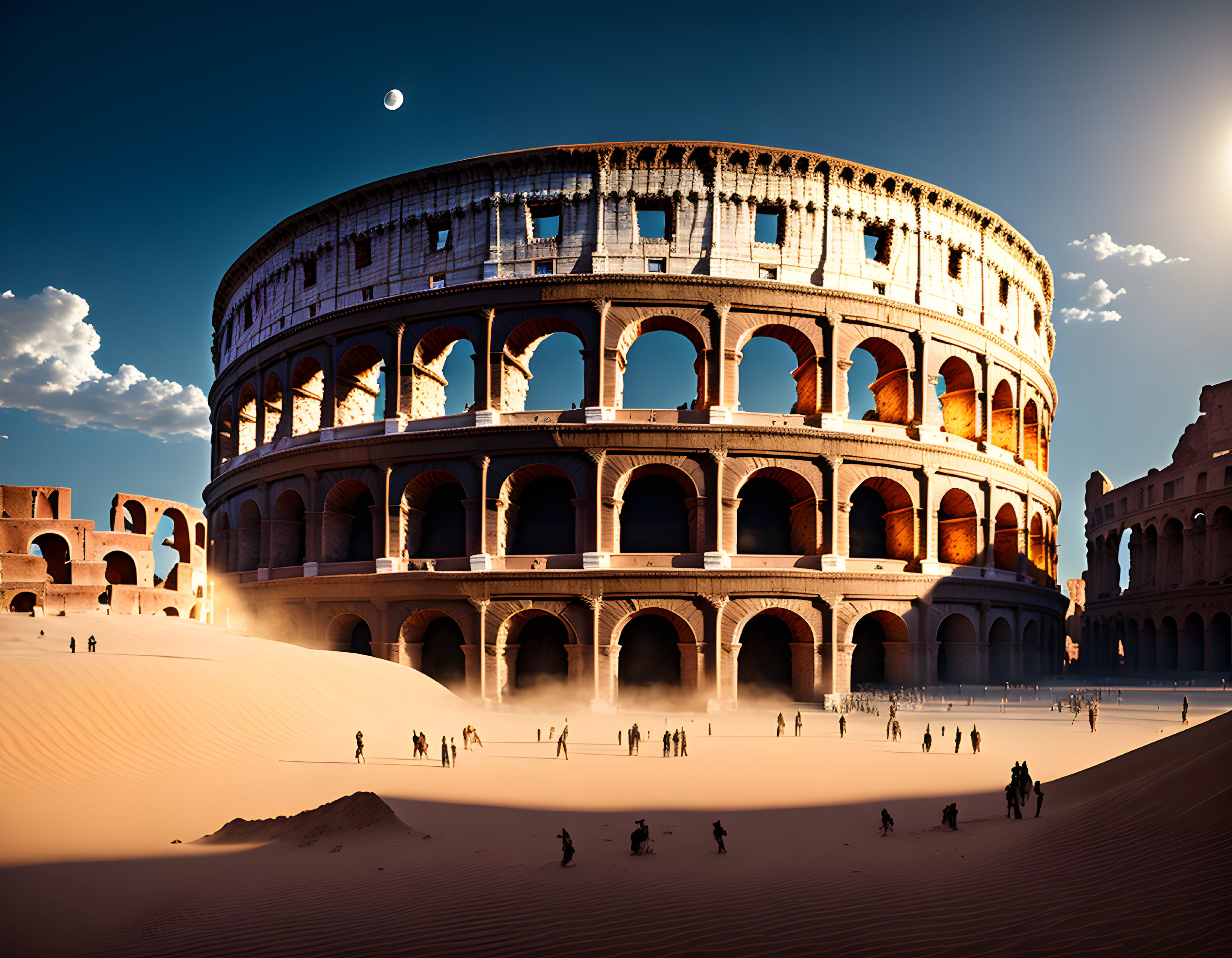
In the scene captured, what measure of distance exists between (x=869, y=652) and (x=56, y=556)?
1324 inches

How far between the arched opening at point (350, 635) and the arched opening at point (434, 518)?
3.49 m

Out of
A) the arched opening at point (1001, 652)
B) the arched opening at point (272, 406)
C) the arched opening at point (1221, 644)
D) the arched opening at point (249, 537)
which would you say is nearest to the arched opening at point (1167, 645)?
the arched opening at point (1221, 644)

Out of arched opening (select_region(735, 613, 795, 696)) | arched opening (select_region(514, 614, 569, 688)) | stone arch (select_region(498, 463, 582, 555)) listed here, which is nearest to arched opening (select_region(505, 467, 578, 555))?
stone arch (select_region(498, 463, 582, 555))

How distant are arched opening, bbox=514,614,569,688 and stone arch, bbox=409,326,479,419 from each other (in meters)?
9.05

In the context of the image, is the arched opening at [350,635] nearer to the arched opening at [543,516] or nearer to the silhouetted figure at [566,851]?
the arched opening at [543,516]

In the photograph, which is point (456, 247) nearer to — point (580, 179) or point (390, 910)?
point (580, 179)

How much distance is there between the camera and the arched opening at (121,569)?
105 ft

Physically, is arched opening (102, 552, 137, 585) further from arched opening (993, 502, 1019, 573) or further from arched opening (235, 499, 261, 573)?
arched opening (993, 502, 1019, 573)

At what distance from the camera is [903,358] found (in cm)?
2902

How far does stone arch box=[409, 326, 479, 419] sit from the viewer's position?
2867cm

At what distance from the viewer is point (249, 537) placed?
33.2 metres

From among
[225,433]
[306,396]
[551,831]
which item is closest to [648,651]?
[551,831]

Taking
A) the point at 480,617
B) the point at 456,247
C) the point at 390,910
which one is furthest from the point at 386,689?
the point at 456,247

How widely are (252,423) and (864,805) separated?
33196 mm
